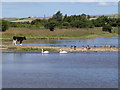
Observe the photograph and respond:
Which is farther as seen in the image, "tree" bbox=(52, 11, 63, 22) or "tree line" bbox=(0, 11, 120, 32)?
"tree" bbox=(52, 11, 63, 22)

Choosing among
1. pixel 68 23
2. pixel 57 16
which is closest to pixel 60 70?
pixel 68 23

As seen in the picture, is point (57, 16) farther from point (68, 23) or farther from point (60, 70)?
point (60, 70)

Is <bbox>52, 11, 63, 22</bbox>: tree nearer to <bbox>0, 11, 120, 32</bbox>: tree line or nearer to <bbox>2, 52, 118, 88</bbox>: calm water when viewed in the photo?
<bbox>0, 11, 120, 32</bbox>: tree line

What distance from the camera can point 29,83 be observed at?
2078cm

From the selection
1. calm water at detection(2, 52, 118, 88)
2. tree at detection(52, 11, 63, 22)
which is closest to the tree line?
tree at detection(52, 11, 63, 22)

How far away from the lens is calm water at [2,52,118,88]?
2075 cm

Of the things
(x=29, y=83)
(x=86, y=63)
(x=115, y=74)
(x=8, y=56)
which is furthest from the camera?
(x=8, y=56)

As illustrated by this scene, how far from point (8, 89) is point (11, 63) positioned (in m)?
10.3

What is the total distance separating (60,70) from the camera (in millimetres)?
25578

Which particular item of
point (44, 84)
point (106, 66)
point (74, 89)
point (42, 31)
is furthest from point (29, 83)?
point (42, 31)

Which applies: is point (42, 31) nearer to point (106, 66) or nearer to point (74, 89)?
point (106, 66)

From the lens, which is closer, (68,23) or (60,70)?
(60,70)

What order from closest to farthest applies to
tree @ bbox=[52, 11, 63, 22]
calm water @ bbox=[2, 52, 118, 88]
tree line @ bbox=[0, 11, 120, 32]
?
calm water @ bbox=[2, 52, 118, 88], tree line @ bbox=[0, 11, 120, 32], tree @ bbox=[52, 11, 63, 22]

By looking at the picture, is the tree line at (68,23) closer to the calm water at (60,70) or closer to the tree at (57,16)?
the tree at (57,16)
